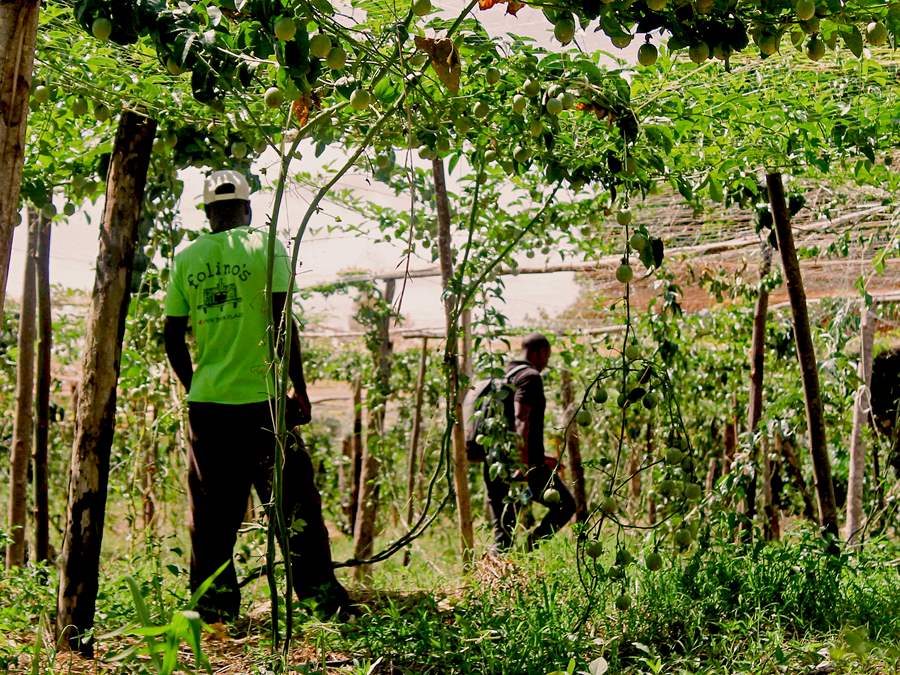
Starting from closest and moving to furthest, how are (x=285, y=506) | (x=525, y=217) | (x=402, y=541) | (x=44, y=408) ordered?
(x=402, y=541), (x=285, y=506), (x=44, y=408), (x=525, y=217)

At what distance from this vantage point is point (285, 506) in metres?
3.36

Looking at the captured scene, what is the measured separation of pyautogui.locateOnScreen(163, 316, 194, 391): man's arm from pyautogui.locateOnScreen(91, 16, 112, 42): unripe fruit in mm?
1581

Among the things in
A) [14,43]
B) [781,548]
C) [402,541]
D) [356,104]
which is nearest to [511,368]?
[781,548]

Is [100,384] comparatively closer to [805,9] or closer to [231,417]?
[231,417]

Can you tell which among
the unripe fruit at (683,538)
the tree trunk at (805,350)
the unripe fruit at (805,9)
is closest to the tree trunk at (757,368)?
the tree trunk at (805,350)

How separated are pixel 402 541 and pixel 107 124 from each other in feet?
6.24

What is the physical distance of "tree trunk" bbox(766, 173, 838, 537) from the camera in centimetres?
398

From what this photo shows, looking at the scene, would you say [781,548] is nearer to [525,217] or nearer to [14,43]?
[525,217]

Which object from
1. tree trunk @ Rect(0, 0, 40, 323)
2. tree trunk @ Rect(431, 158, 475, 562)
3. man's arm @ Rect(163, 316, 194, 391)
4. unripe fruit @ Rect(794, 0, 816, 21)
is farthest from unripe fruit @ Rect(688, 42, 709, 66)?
man's arm @ Rect(163, 316, 194, 391)

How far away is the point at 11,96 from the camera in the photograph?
1978 millimetres

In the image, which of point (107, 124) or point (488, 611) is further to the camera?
point (107, 124)

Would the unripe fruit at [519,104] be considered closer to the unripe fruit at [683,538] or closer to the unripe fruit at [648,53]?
the unripe fruit at [648,53]

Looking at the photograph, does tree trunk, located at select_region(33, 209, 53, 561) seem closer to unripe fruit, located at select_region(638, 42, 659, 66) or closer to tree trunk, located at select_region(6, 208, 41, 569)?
tree trunk, located at select_region(6, 208, 41, 569)

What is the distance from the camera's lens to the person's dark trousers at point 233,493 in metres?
3.35
